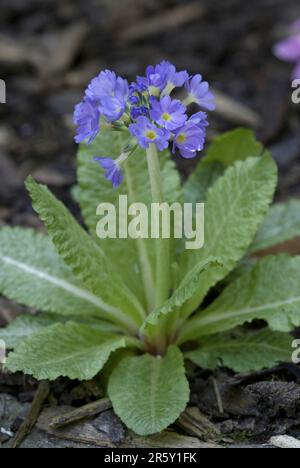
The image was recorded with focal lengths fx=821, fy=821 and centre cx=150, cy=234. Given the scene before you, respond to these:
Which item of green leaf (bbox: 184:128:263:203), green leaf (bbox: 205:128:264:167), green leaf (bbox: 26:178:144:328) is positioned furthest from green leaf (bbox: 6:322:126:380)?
green leaf (bbox: 205:128:264:167)

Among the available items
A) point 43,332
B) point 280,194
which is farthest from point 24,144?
point 43,332

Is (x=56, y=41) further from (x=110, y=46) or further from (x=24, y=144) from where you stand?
(x=24, y=144)

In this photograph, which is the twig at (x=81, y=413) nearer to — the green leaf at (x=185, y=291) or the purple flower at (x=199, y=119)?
the green leaf at (x=185, y=291)

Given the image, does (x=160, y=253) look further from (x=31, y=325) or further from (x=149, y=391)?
(x=31, y=325)

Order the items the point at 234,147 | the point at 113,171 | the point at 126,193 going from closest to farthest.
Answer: the point at 113,171, the point at 126,193, the point at 234,147

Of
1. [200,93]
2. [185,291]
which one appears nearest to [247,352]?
[185,291]

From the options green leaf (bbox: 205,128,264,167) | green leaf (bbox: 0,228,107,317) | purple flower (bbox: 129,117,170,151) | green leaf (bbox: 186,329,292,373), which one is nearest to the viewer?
purple flower (bbox: 129,117,170,151)

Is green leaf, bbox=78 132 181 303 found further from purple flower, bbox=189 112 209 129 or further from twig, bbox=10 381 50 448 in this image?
purple flower, bbox=189 112 209 129
